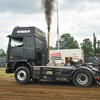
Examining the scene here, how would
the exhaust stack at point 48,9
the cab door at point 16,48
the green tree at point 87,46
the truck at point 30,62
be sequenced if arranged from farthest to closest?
the green tree at point 87,46 < the exhaust stack at point 48,9 < the cab door at point 16,48 < the truck at point 30,62

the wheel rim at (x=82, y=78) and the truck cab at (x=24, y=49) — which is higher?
the truck cab at (x=24, y=49)

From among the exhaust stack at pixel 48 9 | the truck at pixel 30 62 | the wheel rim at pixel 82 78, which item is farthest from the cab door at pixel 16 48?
the exhaust stack at pixel 48 9

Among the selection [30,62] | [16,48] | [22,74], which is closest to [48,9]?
[16,48]

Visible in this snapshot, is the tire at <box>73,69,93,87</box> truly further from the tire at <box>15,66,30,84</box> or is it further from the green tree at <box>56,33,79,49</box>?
the green tree at <box>56,33,79,49</box>

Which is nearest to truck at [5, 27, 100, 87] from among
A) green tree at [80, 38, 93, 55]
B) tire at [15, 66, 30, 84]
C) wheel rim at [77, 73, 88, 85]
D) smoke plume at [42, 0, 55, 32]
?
tire at [15, 66, 30, 84]

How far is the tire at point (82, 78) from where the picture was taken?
7316mm

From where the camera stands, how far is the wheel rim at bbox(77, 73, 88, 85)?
740 cm

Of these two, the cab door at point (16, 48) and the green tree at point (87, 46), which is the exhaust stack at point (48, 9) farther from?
the green tree at point (87, 46)

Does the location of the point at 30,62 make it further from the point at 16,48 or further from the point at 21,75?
the point at 16,48

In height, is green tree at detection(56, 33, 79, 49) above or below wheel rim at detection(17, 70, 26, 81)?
above

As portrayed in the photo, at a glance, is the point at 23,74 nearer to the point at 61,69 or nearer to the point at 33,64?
the point at 33,64

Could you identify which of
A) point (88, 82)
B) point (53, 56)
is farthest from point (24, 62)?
point (53, 56)

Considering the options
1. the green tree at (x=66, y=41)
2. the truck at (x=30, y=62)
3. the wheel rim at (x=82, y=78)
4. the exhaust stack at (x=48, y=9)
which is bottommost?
the wheel rim at (x=82, y=78)

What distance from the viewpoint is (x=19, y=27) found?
872 centimetres
